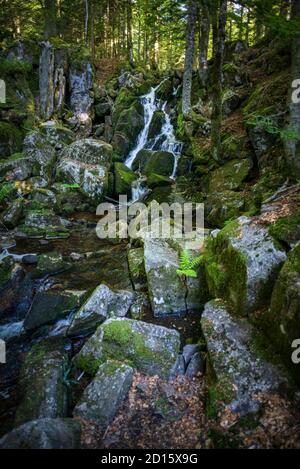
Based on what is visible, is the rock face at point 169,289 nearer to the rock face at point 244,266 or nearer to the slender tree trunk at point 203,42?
the rock face at point 244,266

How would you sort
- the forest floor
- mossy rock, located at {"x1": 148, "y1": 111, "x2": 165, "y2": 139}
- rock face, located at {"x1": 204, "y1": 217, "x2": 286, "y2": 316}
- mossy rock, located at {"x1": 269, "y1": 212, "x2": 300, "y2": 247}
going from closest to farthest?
the forest floor → rock face, located at {"x1": 204, "y1": 217, "x2": 286, "y2": 316} → mossy rock, located at {"x1": 269, "y1": 212, "x2": 300, "y2": 247} → mossy rock, located at {"x1": 148, "y1": 111, "x2": 165, "y2": 139}

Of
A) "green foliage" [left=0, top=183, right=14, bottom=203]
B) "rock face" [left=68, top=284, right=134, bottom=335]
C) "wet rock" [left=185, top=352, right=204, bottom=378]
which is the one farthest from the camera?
"green foliage" [left=0, top=183, right=14, bottom=203]

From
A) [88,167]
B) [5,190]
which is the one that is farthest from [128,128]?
[5,190]

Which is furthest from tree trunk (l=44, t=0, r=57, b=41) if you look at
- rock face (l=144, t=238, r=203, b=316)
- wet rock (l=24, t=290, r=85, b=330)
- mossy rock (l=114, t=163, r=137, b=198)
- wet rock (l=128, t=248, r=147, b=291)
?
rock face (l=144, t=238, r=203, b=316)

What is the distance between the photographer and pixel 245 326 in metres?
4.52

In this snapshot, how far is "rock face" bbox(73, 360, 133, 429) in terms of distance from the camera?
3715 mm

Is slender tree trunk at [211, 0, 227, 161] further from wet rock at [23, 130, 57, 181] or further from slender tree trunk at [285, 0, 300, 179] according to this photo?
wet rock at [23, 130, 57, 181]

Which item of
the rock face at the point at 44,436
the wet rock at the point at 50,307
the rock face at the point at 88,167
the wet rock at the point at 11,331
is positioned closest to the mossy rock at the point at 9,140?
the rock face at the point at 88,167

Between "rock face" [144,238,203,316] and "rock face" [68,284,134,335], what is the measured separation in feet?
2.01

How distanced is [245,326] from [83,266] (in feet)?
16.5

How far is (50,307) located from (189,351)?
9.87 ft

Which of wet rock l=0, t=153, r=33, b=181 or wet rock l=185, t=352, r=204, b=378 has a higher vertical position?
wet rock l=0, t=153, r=33, b=181

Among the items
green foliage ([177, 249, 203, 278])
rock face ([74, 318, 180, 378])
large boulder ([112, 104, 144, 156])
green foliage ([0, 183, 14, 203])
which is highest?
large boulder ([112, 104, 144, 156])

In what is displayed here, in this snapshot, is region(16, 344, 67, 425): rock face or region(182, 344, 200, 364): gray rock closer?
region(16, 344, 67, 425): rock face
